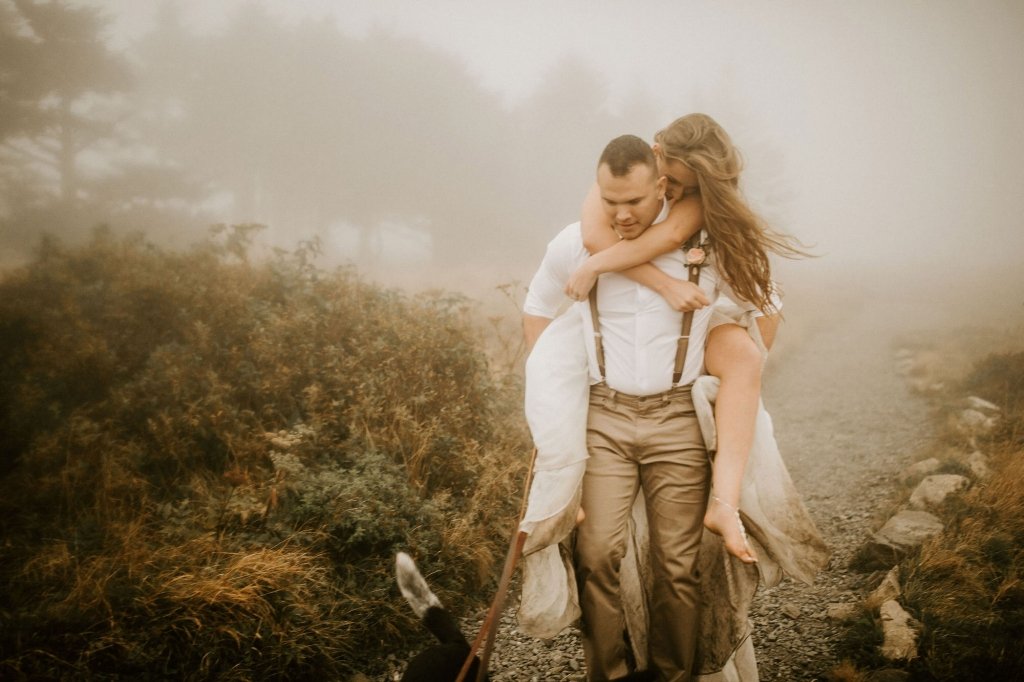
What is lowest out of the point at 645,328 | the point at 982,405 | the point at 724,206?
the point at 982,405

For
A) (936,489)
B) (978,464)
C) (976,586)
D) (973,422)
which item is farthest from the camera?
(973,422)

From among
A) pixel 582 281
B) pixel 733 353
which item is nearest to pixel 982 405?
pixel 733 353

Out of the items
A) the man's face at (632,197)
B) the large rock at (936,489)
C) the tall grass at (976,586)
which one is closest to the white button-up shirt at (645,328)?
the man's face at (632,197)

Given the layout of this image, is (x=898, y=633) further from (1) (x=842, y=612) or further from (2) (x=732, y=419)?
(2) (x=732, y=419)

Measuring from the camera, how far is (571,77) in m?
24.5

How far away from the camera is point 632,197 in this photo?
2.03m

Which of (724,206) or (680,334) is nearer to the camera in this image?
(724,206)

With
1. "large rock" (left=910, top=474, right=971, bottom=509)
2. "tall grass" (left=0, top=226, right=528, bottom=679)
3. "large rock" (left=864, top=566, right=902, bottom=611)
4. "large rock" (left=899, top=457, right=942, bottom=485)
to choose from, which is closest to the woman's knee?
"large rock" (left=864, top=566, right=902, bottom=611)

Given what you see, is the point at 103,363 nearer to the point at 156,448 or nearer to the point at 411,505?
the point at 156,448

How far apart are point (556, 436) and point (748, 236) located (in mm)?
1203

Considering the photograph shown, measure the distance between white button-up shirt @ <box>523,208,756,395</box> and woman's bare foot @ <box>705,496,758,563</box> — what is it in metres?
0.57

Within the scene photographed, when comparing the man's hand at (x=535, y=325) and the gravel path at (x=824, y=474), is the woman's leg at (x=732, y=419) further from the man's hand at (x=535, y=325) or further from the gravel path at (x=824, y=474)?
the gravel path at (x=824, y=474)

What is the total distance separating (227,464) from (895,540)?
556cm

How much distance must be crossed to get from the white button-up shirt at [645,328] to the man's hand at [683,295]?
7 cm
